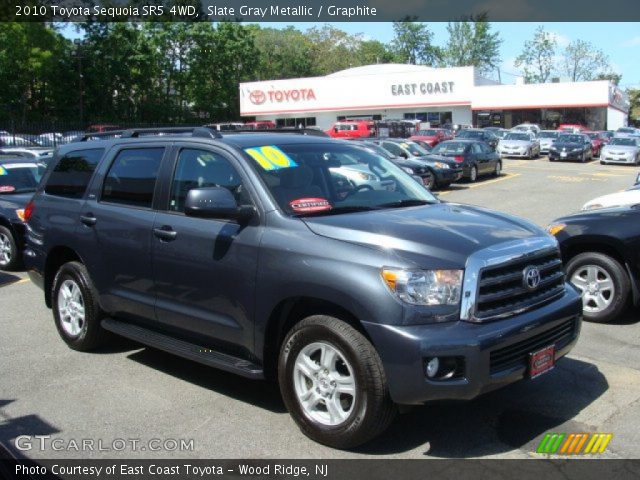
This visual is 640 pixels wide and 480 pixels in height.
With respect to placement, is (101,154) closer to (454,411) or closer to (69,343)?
(69,343)

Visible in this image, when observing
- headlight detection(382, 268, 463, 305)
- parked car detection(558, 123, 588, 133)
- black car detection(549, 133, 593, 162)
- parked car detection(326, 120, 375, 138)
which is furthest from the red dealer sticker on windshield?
parked car detection(558, 123, 588, 133)

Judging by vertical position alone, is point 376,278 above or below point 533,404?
above

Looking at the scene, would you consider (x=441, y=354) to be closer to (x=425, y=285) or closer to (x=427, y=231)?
(x=425, y=285)

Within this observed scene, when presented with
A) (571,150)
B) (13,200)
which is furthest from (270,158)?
(571,150)

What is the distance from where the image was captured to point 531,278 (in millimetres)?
4230

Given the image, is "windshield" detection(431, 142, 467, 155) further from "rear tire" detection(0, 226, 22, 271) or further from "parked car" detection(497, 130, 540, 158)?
"rear tire" detection(0, 226, 22, 271)

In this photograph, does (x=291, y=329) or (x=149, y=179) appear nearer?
(x=291, y=329)

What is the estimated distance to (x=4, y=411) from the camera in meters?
4.92

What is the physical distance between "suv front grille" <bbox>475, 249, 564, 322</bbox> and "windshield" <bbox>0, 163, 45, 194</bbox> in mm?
9334

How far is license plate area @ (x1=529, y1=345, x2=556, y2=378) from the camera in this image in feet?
13.5

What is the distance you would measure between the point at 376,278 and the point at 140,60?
54569 mm

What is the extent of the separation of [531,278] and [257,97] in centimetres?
6158

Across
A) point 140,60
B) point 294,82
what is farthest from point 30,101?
point 294,82

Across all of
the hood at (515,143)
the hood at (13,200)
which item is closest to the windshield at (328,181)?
the hood at (13,200)
